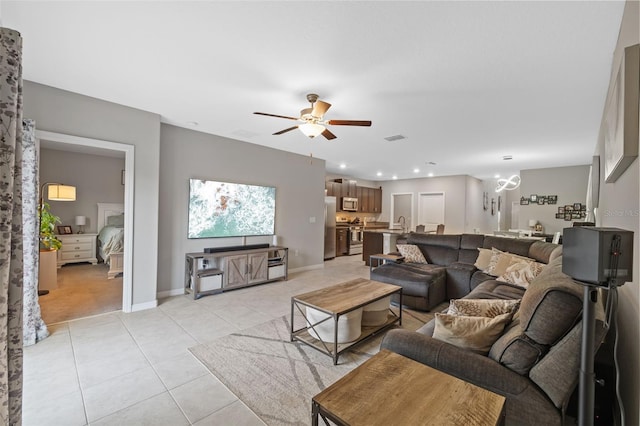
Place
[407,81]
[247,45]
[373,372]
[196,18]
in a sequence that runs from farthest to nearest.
Result: [407,81], [247,45], [196,18], [373,372]

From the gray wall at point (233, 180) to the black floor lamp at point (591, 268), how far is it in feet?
14.9

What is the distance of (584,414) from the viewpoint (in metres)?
1.14

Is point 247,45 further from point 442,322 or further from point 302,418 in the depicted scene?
point 302,418

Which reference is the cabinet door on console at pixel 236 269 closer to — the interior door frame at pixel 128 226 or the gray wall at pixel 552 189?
the interior door frame at pixel 128 226

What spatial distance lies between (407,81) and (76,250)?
24.1 ft

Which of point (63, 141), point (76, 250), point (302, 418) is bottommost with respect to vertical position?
point (302, 418)

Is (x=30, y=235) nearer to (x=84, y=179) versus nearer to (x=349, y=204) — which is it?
(x=84, y=179)

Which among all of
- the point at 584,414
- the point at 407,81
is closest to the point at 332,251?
the point at 407,81

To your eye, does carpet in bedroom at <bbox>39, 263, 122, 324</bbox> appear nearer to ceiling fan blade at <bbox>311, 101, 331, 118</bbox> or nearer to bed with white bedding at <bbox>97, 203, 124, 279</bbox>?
bed with white bedding at <bbox>97, 203, 124, 279</bbox>

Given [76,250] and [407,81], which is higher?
[407,81]

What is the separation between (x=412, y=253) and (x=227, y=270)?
306cm

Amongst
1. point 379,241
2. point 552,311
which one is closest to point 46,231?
point 552,311

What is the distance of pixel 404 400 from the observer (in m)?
1.08

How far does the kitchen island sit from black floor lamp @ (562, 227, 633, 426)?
17.4ft
